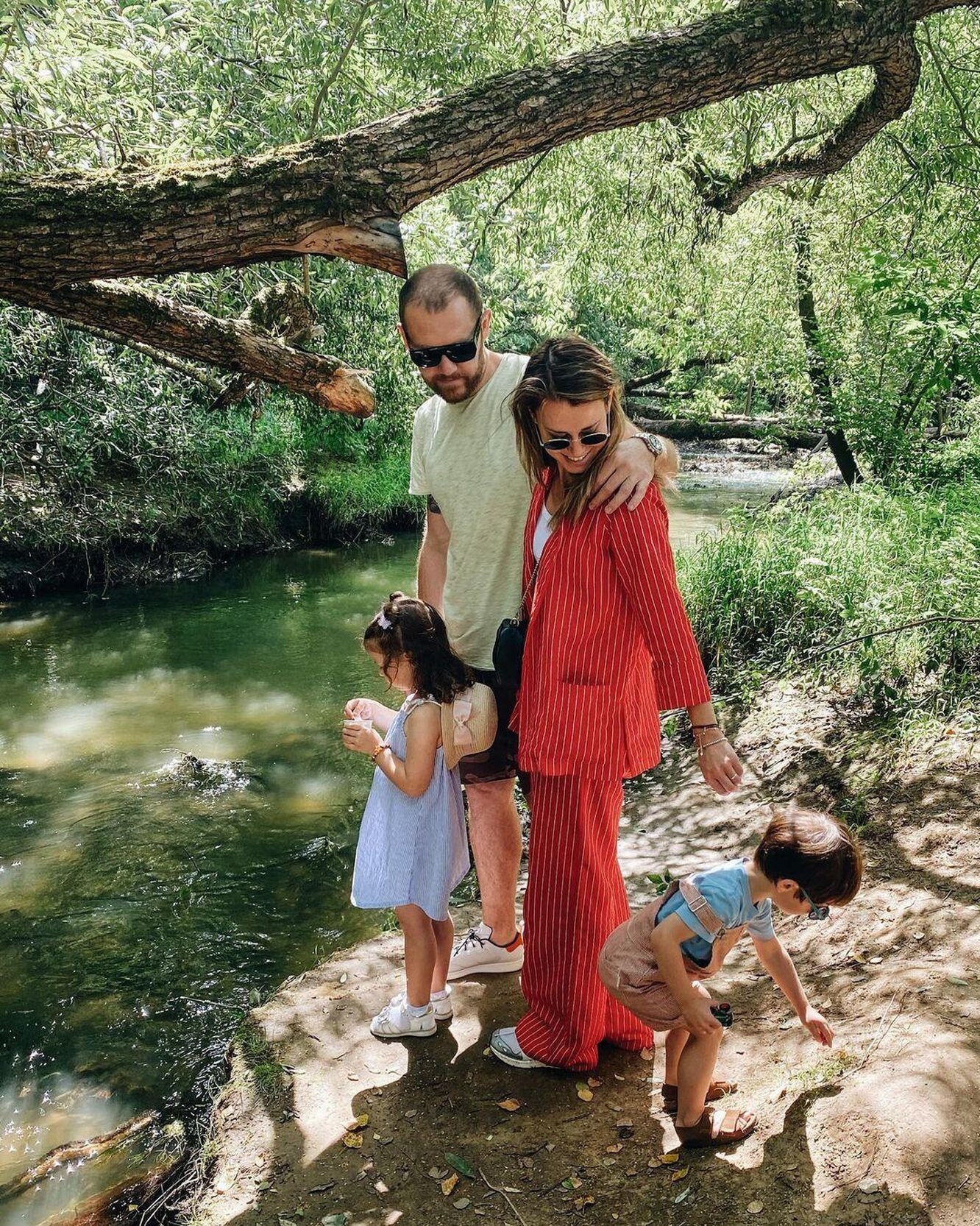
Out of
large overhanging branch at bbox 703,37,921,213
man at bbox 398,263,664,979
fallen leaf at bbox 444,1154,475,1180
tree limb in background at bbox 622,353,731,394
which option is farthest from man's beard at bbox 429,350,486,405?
tree limb in background at bbox 622,353,731,394

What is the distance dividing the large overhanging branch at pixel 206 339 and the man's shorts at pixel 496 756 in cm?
139

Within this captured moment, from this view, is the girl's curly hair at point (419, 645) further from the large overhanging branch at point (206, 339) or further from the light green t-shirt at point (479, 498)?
the large overhanging branch at point (206, 339)

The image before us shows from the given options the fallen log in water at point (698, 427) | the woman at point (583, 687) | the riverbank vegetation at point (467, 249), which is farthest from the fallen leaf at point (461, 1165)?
the fallen log in water at point (698, 427)

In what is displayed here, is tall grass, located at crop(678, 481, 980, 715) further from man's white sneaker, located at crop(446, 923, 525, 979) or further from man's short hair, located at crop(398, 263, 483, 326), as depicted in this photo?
man's short hair, located at crop(398, 263, 483, 326)

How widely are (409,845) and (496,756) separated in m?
0.37

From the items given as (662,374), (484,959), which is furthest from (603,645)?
(662,374)

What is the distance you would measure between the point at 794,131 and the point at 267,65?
3.42m

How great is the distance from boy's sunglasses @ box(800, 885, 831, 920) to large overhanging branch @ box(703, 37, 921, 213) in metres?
3.91

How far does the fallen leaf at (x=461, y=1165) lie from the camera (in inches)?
98.2

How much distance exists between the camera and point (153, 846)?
539 cm

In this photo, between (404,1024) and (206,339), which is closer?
(404,1024)

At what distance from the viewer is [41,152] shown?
475 centimetres

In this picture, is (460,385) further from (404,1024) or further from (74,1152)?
(74,1152)

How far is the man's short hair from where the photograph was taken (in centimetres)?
268
